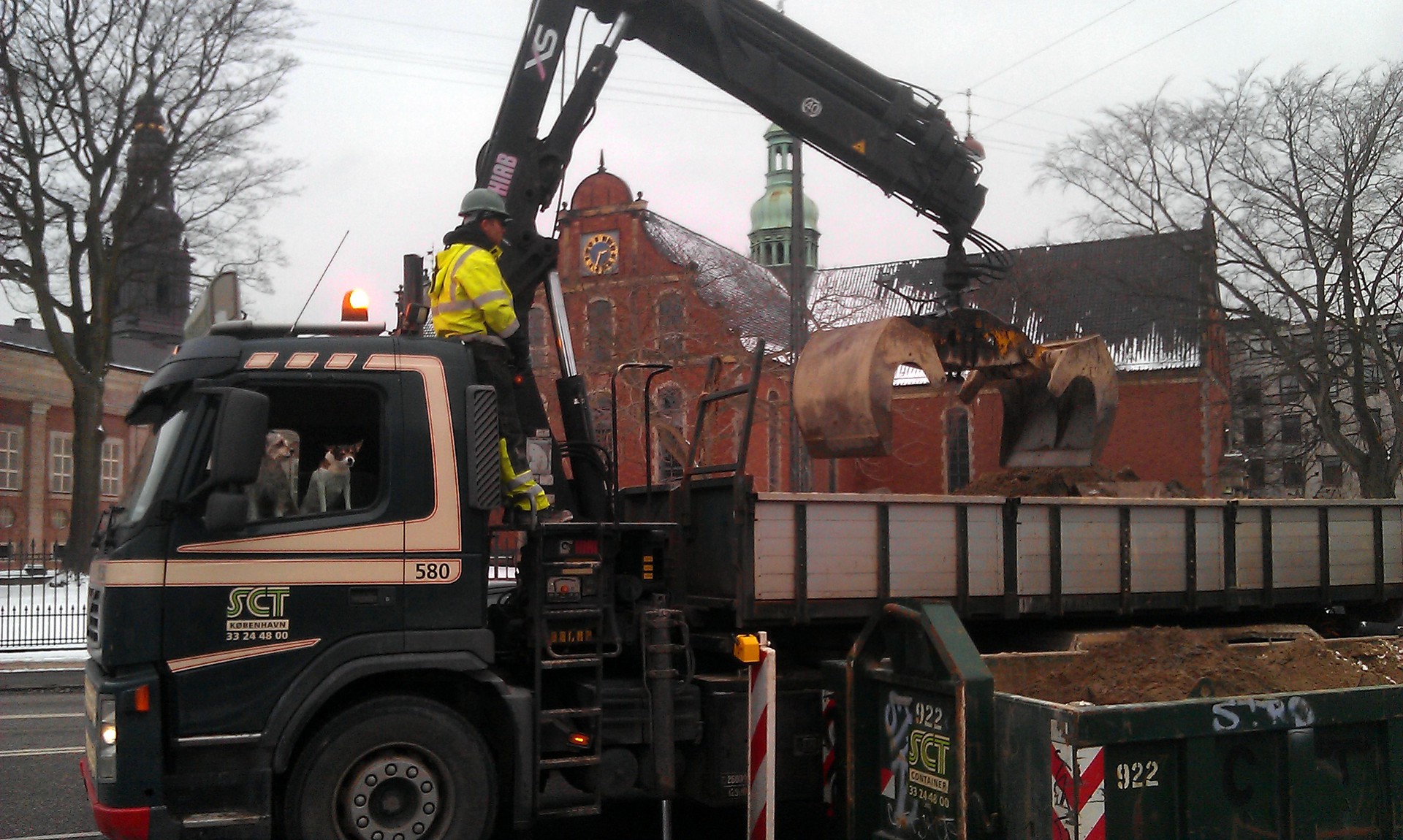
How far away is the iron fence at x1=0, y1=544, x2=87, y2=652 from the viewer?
2033 cm

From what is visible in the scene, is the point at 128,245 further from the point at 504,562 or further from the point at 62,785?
the point at 504,562

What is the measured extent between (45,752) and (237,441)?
616cm

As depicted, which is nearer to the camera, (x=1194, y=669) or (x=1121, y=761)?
(x=1121, y=761)

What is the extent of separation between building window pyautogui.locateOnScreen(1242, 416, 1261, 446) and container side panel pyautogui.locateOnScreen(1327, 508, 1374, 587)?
→ 122 feet

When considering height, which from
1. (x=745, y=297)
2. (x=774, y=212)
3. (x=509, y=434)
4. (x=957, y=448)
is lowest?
(x=509, y=434)

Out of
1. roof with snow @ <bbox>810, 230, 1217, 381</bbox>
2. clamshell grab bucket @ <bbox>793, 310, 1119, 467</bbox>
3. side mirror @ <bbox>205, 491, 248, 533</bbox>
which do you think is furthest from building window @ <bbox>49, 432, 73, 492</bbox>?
side mirror @ <bbox>205, 491, 248, 533</bbox>

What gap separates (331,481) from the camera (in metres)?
5.93

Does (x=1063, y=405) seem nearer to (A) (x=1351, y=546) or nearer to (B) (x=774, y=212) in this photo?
(A) (x=1351, y=546)

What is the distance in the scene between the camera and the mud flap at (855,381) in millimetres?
8344

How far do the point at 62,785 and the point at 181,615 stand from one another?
417 centimetres

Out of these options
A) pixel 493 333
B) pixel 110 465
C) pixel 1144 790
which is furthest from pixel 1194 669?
pixel 110 465

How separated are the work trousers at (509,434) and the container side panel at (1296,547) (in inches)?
204

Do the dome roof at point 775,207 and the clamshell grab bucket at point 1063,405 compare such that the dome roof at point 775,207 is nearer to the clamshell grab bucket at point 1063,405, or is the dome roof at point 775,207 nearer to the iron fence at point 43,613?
the iron fence at point 43,613

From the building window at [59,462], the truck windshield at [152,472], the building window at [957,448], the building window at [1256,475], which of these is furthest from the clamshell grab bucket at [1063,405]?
the building window at [59,462]
